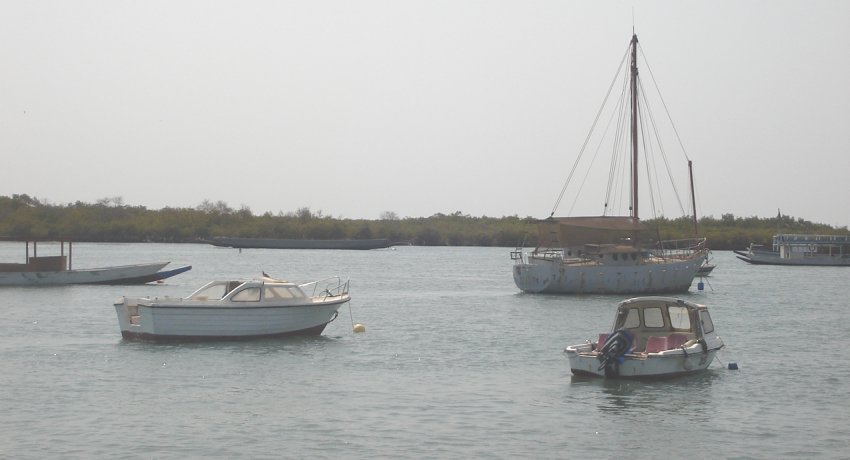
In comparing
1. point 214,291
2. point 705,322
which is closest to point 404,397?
point 705,322

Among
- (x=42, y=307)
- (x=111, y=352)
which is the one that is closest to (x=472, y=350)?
(x=111, y=352)

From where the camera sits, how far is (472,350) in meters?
42.7

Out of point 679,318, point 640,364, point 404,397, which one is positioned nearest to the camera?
Answer: point 404,397

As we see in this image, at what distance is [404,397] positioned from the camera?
31.2 meters

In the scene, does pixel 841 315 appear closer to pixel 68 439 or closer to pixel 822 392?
pixel 822 392

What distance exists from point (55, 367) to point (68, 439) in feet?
39.0

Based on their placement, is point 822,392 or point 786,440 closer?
point 786,440

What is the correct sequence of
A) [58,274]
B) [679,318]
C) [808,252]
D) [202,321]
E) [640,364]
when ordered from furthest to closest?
[808,252], [58,274], [202,321], [679,318], [640,364]

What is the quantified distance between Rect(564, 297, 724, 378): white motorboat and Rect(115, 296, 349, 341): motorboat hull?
503 inches

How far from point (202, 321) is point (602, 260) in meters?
37.7

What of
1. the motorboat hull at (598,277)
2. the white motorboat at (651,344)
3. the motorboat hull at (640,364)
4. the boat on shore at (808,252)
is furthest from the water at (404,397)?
the boat on shore at (808,252)

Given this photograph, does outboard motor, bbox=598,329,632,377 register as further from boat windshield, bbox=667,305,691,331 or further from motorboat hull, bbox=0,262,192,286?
motorboat hull, bbox=0,262,192,286

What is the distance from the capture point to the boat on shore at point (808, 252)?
14488 cm

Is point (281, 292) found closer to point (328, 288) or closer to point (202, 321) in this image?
point (202, 321)
